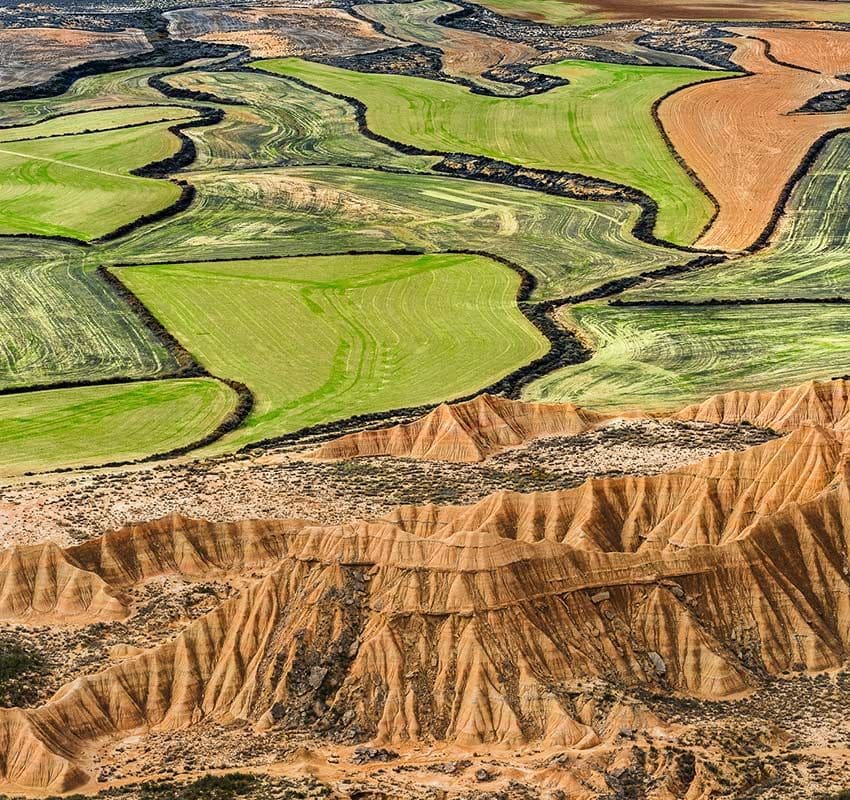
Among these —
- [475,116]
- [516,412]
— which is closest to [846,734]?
[516,412]

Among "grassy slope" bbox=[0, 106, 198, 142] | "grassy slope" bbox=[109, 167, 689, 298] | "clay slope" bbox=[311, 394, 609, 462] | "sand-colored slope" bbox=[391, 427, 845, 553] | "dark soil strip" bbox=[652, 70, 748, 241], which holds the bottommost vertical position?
"grassy slope" bbox=[0, 106, 198, 142]

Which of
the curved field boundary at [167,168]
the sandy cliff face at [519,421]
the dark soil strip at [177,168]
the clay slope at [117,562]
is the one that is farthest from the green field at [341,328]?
the clay slope at [117,562]

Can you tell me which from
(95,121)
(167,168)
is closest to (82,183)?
(167,168)

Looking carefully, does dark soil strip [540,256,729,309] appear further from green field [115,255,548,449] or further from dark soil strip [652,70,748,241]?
dark soil strip [652,70,748,241]

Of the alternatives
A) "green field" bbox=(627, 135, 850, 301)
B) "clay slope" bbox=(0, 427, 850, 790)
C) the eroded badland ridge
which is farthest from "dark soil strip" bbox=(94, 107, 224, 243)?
"clay slope" bbox=(0, 427, 850, 790)

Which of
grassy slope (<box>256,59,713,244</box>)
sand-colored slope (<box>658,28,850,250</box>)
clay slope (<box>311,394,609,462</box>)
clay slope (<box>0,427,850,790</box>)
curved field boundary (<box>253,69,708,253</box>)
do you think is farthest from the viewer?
grassy slope (<box>256,59,713,244</box>)

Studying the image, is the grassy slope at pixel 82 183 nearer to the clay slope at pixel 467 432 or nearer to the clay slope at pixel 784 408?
the clay slope at pixel 467 432

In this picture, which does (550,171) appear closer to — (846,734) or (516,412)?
(516,412)

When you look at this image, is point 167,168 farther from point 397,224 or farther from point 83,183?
point 397,224
